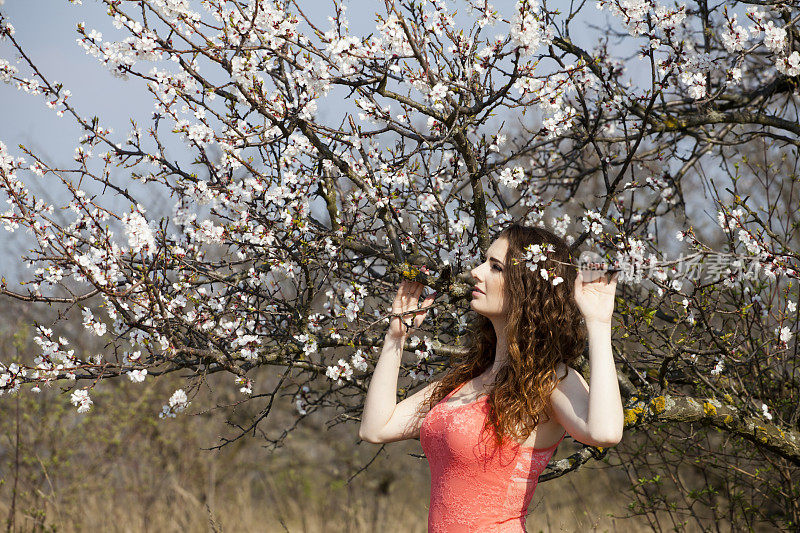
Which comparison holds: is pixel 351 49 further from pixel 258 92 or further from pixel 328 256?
pixel 328 256

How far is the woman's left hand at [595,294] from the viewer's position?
1.88m

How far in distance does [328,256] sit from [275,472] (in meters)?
7.71

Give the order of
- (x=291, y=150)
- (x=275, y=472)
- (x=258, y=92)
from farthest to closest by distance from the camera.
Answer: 1. (x=275, y=472)
2. (x=291, y=150)
3. (x=258, y=92)

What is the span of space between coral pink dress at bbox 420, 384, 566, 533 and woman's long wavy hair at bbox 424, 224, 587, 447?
50mm

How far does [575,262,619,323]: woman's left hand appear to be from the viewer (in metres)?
1.88

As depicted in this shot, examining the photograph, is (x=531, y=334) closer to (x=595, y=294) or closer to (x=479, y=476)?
(x=595, y=294)

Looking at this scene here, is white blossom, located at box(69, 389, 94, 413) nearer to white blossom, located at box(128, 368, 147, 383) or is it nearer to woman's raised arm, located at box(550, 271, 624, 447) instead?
white blossom, located at box(128, 368, 147, 383)

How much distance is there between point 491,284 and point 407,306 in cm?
33

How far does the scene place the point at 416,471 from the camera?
1018 centimetres

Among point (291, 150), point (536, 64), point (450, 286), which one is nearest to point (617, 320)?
point (450, 286)

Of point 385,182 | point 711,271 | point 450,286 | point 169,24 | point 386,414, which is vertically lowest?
point 386,414

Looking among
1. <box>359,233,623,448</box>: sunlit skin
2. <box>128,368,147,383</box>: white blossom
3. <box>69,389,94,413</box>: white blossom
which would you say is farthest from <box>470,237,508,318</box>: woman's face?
<box>69,389,94,413</box>: white blossom

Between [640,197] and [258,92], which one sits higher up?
[640,197]

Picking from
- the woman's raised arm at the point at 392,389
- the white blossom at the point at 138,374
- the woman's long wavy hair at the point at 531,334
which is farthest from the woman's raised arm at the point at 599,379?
the white blossom at the point at 138,374
